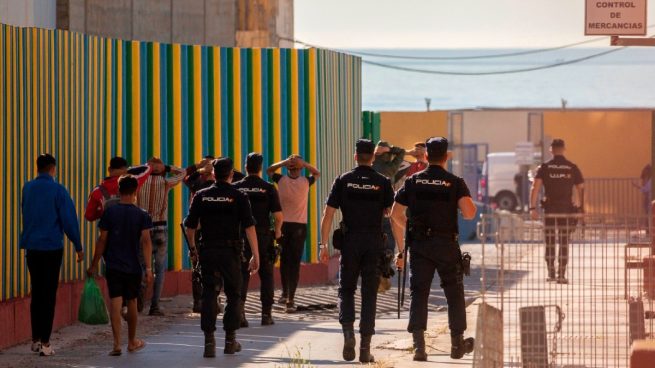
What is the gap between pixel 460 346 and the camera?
41.9ft

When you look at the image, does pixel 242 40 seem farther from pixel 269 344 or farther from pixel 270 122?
pixel 269 344

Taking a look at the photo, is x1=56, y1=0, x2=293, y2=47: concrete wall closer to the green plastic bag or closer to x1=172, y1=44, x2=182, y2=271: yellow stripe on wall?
x1=172, y1=44, x2=182, y2=271: yellow stripe on wall

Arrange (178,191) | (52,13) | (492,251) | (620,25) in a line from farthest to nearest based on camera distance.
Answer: (492,251)
(52,13)
(178,191)
(620,25)

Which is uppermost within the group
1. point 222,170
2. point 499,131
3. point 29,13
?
point 29,13

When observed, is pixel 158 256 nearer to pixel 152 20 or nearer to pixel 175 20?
pixel 152 20

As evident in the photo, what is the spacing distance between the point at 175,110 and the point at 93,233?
2887mm

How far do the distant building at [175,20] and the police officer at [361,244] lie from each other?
9.85m

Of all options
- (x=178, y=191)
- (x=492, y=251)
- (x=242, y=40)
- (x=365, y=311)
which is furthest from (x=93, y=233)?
(x=492, y=251)

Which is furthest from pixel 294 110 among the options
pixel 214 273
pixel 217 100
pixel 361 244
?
pixel 361 244

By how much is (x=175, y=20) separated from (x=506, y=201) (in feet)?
69.8

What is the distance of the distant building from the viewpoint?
23016mm

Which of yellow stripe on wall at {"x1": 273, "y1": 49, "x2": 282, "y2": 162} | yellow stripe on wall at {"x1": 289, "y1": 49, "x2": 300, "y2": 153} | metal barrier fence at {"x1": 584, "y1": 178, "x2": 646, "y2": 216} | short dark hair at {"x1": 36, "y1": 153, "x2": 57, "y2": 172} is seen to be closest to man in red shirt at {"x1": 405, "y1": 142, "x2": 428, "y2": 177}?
yellow stripe on wall at {"x1": 289, "y1": 49, "x2": 300, "y2": 153}

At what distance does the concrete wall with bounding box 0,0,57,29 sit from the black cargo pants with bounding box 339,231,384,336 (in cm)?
825

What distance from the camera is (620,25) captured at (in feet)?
41.5
